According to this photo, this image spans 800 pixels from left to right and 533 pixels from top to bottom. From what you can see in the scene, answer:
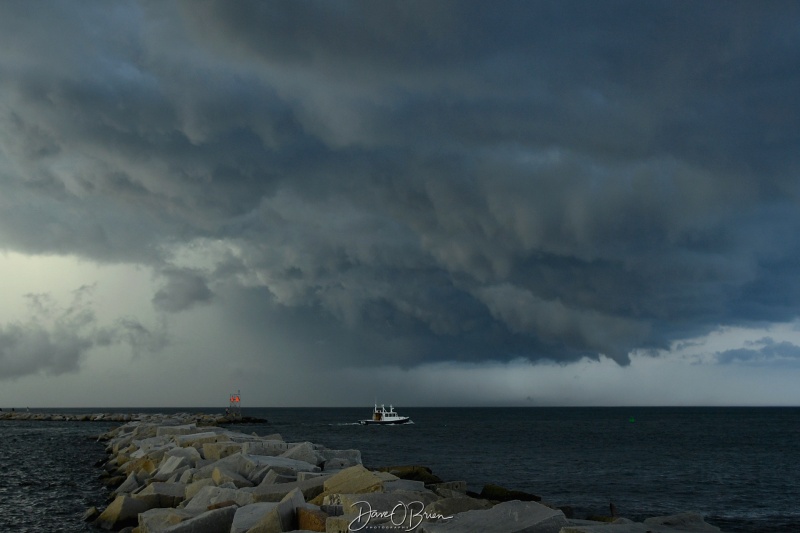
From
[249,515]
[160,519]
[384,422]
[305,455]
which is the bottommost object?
[160,519]

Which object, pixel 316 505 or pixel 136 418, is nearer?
pixel 316 505

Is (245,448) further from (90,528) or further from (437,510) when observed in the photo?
(437,510)

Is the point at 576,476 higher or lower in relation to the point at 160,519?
lower

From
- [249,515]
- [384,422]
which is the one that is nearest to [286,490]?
[249,515]

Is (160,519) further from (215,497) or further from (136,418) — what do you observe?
(136,418)

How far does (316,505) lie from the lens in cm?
1235

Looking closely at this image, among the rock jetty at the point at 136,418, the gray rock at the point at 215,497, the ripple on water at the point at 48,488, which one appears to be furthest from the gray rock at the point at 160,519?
the rock jetty at the point at 136,418

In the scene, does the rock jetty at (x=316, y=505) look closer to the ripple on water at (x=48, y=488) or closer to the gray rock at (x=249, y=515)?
the gray rock at (x=249, y=515)

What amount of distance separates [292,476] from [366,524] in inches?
278

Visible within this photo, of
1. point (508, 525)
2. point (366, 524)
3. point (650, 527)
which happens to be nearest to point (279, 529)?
point (366, 524)

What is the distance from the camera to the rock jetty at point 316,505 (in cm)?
981

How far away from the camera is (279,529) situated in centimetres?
1091

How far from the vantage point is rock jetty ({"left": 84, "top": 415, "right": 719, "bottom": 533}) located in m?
9.81
